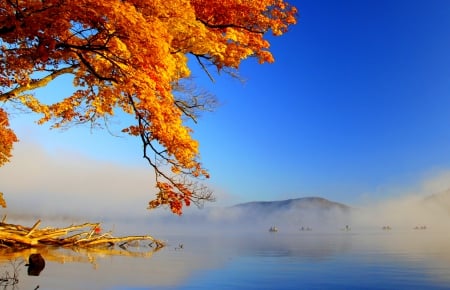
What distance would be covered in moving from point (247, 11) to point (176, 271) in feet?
40.8

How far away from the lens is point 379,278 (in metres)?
17.9

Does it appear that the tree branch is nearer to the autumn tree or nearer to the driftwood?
the autumn tree

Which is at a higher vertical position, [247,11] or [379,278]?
[247,11]

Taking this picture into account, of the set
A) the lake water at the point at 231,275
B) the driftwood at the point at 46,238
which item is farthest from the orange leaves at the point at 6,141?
the lake water at the point at 231,275

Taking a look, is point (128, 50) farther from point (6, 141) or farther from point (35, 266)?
point (6, 141)

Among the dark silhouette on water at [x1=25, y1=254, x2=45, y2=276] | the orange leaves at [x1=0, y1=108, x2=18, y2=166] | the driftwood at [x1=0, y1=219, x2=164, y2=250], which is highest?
the orange leaves at [x1=0, y1=108, x2=18, y2=166]

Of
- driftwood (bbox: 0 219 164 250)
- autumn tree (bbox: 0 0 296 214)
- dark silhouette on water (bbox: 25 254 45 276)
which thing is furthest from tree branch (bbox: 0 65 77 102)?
driftwood (bbox: 0 219 164 250)

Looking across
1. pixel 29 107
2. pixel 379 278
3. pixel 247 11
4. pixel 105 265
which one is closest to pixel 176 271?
pixel 105 265

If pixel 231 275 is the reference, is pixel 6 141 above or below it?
above

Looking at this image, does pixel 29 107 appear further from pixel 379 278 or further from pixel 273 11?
pixel 379 278

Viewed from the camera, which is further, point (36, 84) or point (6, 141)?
point (6, 141)

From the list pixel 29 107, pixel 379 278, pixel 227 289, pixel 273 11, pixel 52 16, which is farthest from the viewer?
pixel 273 11

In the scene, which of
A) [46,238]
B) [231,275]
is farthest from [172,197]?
[46,238]

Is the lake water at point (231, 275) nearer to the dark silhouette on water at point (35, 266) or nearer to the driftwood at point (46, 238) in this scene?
the dark silhouette on water at point (35, 266)
